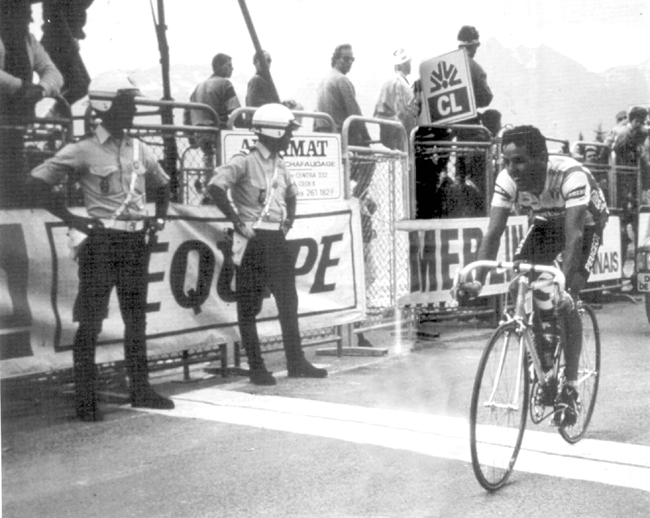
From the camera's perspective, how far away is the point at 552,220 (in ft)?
19.7

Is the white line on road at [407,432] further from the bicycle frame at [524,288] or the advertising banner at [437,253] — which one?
the advertising banner at [437,253]

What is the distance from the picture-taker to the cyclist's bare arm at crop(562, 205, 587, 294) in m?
5.71

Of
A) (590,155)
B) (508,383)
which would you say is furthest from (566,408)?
(590,155)

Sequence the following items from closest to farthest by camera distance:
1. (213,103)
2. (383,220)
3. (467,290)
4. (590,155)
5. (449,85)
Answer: (467,290)
(449,85)
(213,103)
(383,220)
(590,155)

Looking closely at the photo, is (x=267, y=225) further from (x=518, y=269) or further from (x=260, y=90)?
(x=518, y=269)

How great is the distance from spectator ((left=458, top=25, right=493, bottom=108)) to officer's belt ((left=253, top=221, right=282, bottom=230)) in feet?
5.62

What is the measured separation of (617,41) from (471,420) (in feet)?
7.00

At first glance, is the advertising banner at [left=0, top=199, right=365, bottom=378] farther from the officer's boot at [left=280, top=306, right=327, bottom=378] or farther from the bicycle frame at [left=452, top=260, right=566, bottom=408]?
the bicycle frame at [left=452, top=260, right=566, bottom=408]

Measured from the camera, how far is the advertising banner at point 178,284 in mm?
6902

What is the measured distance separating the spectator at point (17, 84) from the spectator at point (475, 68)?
2.16 metres

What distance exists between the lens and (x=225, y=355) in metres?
8.57

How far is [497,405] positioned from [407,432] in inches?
47.0

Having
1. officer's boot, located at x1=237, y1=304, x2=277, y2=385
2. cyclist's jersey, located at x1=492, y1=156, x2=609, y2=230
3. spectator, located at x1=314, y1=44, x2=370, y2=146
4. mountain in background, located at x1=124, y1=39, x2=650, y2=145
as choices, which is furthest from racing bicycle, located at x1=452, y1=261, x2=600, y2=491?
officer's boot, located at x1=237, y1=304, x2=277, y2=385

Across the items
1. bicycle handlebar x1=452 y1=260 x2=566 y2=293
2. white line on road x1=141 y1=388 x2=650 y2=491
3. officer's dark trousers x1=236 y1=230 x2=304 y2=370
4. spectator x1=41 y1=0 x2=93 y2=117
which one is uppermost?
spectator x1=41 y1=0 x2=93 y2=117
